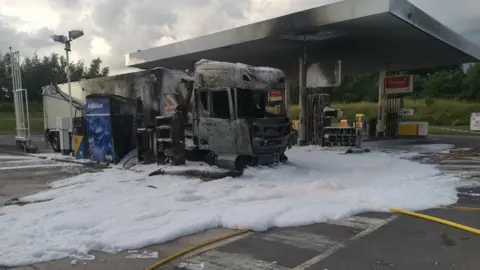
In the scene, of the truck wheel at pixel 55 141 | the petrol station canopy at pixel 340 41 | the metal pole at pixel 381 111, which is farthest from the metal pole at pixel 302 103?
the truck wheel at pixel 55 141

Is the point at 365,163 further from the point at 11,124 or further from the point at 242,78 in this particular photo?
the point at 11,124

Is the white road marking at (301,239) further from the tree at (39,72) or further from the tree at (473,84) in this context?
the tree at (473,84)

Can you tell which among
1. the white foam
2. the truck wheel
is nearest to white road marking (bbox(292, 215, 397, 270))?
the white foam

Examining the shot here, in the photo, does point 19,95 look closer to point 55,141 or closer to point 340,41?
point 55,141

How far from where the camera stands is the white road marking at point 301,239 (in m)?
5.27

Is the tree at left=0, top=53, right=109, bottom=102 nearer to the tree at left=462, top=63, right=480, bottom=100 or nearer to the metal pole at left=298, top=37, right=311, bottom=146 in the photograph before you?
the metal pole at left=298, top=37, right=311, bottom=146

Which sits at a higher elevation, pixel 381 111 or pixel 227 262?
pixel 381 111

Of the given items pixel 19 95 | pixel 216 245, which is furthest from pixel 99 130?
pixel 216 245

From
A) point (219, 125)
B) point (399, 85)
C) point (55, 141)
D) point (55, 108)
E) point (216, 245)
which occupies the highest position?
point (399, 85)

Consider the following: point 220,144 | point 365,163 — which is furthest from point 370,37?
point 220,144

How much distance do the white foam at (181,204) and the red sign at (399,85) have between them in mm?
16076

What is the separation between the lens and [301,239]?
557 centimetres

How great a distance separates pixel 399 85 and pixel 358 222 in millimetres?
22545

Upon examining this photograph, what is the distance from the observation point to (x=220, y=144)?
1104cm
